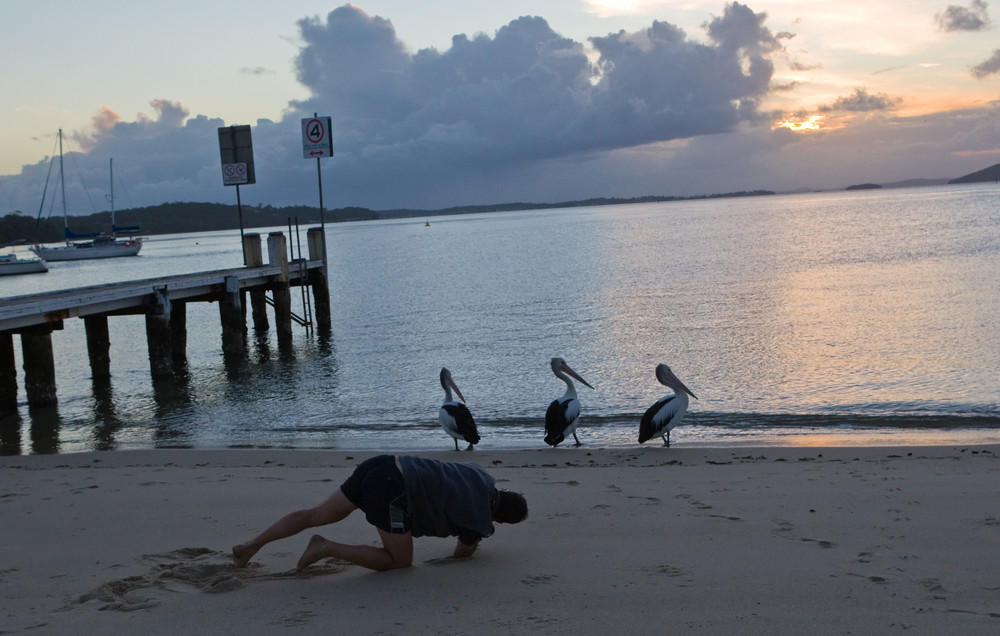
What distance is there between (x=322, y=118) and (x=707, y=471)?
1829 cm

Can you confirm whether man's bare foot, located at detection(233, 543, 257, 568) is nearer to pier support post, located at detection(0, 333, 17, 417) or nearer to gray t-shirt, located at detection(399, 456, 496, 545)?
gray t-shirt, located at detection(399, 456, 496, 545)

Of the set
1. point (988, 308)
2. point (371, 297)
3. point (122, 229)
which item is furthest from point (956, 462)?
point (122, 229)

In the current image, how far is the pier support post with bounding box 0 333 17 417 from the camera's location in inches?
569

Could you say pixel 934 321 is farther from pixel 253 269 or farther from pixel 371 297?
pixel 371 297

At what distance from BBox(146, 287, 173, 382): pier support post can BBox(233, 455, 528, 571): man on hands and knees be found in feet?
46.0

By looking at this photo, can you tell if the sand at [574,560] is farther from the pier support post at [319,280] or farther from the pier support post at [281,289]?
the pier support post at [319,280]

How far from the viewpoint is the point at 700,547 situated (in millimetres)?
5121

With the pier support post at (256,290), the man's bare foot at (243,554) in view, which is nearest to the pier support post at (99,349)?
the pier support post at (256,290)

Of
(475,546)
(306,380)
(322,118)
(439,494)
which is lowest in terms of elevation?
(306,380)

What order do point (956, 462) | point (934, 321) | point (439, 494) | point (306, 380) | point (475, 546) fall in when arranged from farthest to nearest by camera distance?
1. point (934, 321)
2. point (306, 380)
3. point (956, 462)
4. point (475, 546)
5. point (439, 494)

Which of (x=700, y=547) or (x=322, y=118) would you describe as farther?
(x=322, y=118)

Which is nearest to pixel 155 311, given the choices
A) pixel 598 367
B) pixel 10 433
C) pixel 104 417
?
pixel 104 417

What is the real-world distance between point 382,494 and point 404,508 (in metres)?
0.14

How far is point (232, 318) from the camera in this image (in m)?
20.8
